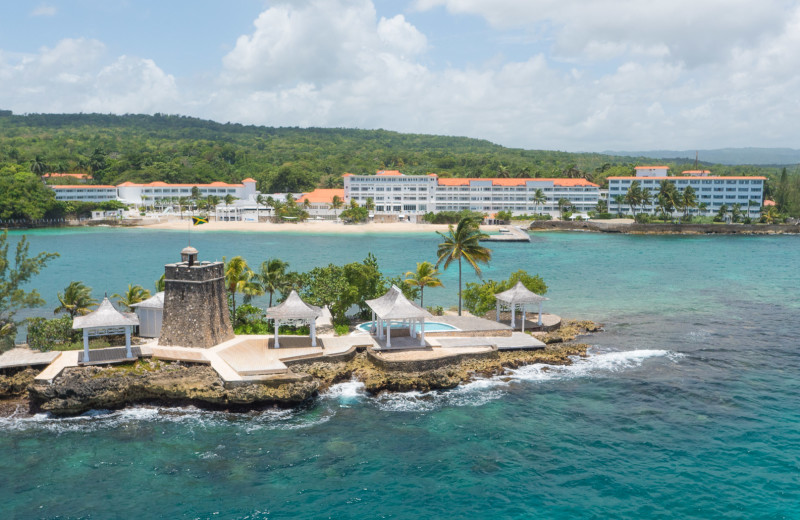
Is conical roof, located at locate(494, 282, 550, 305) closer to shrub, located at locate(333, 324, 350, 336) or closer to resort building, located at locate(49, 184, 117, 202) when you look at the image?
shrub, located at locate(333, 324, 350, 336)

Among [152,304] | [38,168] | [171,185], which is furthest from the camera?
[171,185]

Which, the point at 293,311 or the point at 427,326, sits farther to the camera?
the point at 427,326

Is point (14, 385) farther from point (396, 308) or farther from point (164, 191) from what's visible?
point (164, 191)

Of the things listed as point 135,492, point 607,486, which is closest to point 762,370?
point 607,486

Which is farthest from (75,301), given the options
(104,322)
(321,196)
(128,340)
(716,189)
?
(716,189)

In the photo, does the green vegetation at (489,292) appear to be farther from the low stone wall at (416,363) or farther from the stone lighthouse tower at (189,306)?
the stone lighthouse tower at (189,306)

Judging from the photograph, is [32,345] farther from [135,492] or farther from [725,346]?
[725,346]

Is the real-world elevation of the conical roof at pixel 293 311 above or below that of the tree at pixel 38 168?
below

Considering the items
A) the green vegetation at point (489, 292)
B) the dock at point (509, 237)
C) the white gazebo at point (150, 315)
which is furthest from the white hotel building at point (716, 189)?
the white gazebo at point (150, 315)
